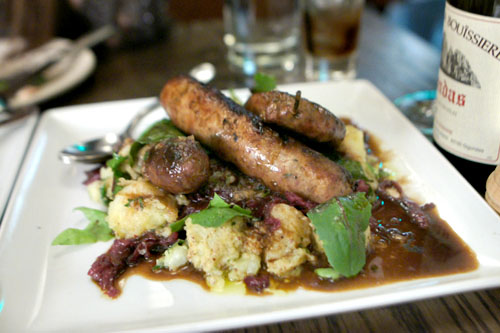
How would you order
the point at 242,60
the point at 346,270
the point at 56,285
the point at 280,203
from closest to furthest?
the point at 346,270 → the point at 56,285 → the point at 280,203 → the point at 242,60

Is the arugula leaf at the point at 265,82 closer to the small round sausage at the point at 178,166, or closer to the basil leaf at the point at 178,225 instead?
the small round sausage at the point at 178,166

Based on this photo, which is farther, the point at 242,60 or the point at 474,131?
the point at 242,60

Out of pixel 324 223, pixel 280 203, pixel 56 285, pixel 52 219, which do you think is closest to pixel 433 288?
pixel 324 223

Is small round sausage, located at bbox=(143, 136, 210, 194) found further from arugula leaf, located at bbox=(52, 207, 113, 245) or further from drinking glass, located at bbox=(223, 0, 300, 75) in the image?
drinking glass, located at bbox=(223, 0, 300, 75)

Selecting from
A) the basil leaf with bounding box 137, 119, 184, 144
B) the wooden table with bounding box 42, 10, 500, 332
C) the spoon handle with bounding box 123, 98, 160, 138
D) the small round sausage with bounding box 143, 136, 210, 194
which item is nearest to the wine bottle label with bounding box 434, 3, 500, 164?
the wooden table with bounding box 42, 10, 500, 332

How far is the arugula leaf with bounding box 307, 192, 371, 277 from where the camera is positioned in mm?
1477

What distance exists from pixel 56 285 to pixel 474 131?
1790mm

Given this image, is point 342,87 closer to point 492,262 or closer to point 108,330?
point 492,262

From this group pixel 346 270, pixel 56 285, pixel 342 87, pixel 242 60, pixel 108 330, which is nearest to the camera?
pixel 108 330

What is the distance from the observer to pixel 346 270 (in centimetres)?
147

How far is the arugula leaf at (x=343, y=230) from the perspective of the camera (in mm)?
1477

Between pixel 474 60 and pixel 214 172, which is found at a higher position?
pixel 474 60

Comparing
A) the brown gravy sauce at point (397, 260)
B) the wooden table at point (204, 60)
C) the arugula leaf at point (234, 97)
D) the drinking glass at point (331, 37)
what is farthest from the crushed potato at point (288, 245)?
the drinking glass at point (331, 37)

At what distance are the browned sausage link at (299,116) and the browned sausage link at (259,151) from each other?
6 cm
